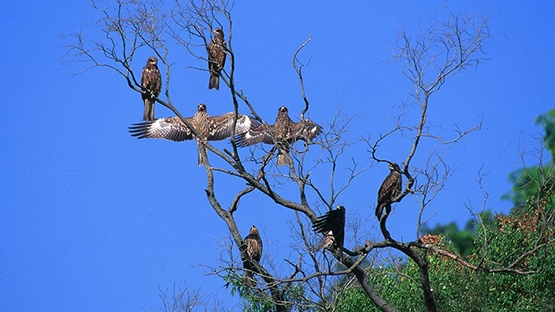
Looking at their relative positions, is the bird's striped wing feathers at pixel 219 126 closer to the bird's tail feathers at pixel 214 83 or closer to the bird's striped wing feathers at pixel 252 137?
the bird's striped wing feathers at pixel 252 137

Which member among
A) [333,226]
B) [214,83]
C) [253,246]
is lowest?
[333,226]

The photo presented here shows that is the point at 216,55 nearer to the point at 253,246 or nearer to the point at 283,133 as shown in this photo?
the point at 283,133

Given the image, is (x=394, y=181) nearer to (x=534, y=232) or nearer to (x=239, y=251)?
(x=239, y=251)

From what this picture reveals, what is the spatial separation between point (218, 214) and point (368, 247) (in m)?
3.17

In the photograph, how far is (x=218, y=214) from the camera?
14.0 m

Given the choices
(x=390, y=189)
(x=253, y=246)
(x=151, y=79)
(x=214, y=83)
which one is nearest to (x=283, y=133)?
(x=214, y=83)

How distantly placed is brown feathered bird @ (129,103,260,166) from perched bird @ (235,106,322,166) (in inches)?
7.3

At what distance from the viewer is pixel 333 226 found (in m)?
11.1

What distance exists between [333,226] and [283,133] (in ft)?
11.9

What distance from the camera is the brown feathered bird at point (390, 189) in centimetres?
1131

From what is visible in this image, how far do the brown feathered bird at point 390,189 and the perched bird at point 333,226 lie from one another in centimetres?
46

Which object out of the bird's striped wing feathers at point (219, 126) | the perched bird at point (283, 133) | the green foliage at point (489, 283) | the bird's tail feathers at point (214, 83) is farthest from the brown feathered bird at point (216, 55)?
the green foliage at point (489, 283)

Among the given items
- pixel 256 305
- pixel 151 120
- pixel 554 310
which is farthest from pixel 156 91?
pixel 554 310

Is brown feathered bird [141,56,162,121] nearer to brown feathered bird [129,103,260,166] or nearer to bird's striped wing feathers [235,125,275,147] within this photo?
brown feathered bird [129,103,260,166]
